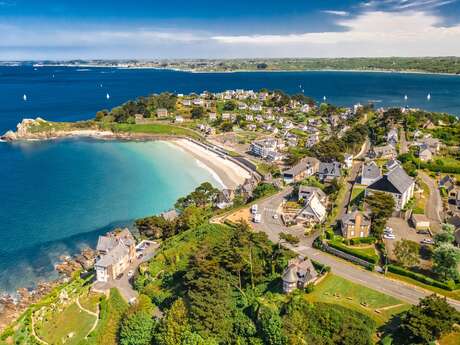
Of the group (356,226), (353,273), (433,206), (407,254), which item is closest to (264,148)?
(433,206)

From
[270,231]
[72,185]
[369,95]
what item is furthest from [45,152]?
[369,95]

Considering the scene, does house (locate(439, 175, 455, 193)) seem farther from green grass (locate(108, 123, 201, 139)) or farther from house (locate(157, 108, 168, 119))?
house (locate(157, 108, 168, 119))

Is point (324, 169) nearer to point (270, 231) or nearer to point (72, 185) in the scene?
point (270, 231)

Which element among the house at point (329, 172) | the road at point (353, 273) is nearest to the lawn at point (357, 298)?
the road at point (353, 273)

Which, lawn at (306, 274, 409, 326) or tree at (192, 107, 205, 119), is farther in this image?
tree at (192, 107, 205, 119)

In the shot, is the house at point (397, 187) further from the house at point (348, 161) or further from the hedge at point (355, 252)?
the house at point (348, 161)

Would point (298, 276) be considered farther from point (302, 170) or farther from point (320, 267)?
point (302, 170)

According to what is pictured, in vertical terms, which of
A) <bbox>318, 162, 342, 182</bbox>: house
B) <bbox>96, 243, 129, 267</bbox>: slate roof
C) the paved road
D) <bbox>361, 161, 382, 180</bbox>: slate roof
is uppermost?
<bbox>361, 161, 382, 180</bbox>: slate roof

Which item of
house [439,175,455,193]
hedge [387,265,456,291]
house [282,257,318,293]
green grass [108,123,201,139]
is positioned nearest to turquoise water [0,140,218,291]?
green grass [108,123,201,139]

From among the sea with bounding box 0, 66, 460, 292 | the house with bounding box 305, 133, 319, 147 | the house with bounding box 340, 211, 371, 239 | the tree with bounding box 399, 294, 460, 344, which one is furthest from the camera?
the house with bounding box 305, 133, 319, 147
